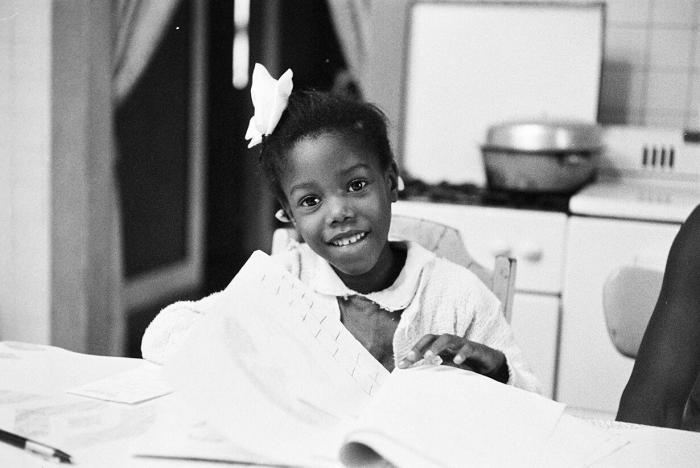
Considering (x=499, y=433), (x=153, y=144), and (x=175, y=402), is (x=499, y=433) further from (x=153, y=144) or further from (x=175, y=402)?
(x=153, y=144)

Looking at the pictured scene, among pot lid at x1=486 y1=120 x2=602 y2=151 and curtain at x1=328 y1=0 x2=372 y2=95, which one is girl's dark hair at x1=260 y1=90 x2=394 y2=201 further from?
curtain at x1=328 y1=0 x2=372 y2=95

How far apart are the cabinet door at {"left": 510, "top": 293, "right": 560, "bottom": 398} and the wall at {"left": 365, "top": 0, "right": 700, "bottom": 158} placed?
743 millimetres

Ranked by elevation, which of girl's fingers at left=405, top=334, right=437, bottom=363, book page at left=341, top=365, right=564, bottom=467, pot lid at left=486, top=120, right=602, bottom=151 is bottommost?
book page at left=341, top=365, right=564, bottom=467

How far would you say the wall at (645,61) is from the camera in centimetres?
264

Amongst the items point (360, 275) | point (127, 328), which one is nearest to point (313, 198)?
point (360, 275)

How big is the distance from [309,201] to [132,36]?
187cm

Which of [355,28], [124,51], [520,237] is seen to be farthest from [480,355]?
[355,28]

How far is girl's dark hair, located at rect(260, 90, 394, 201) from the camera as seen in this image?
44.0 inches

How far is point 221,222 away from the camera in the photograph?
4.43 m

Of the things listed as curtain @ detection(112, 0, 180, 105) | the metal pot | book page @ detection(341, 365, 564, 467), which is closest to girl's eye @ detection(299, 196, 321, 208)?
book page @ detection(341, 365, 564, 467)

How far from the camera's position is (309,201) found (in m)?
1.10

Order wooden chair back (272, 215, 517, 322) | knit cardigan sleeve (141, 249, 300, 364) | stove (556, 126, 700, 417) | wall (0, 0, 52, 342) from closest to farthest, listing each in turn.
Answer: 1. knit cardigan sleeve (141, 249, 300, 364)
2. wooden chair back (272, 215, 517, 322)
3. stove (556, 126, 700, 417)
4. wall (0, 0, 52, 342)

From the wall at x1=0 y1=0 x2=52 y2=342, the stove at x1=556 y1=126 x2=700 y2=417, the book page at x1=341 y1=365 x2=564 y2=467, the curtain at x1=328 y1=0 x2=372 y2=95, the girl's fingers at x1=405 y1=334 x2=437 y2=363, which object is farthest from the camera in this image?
the curtain at x1=328 y1=0 x2=372 y2=95

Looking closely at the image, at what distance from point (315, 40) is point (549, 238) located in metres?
2.58
